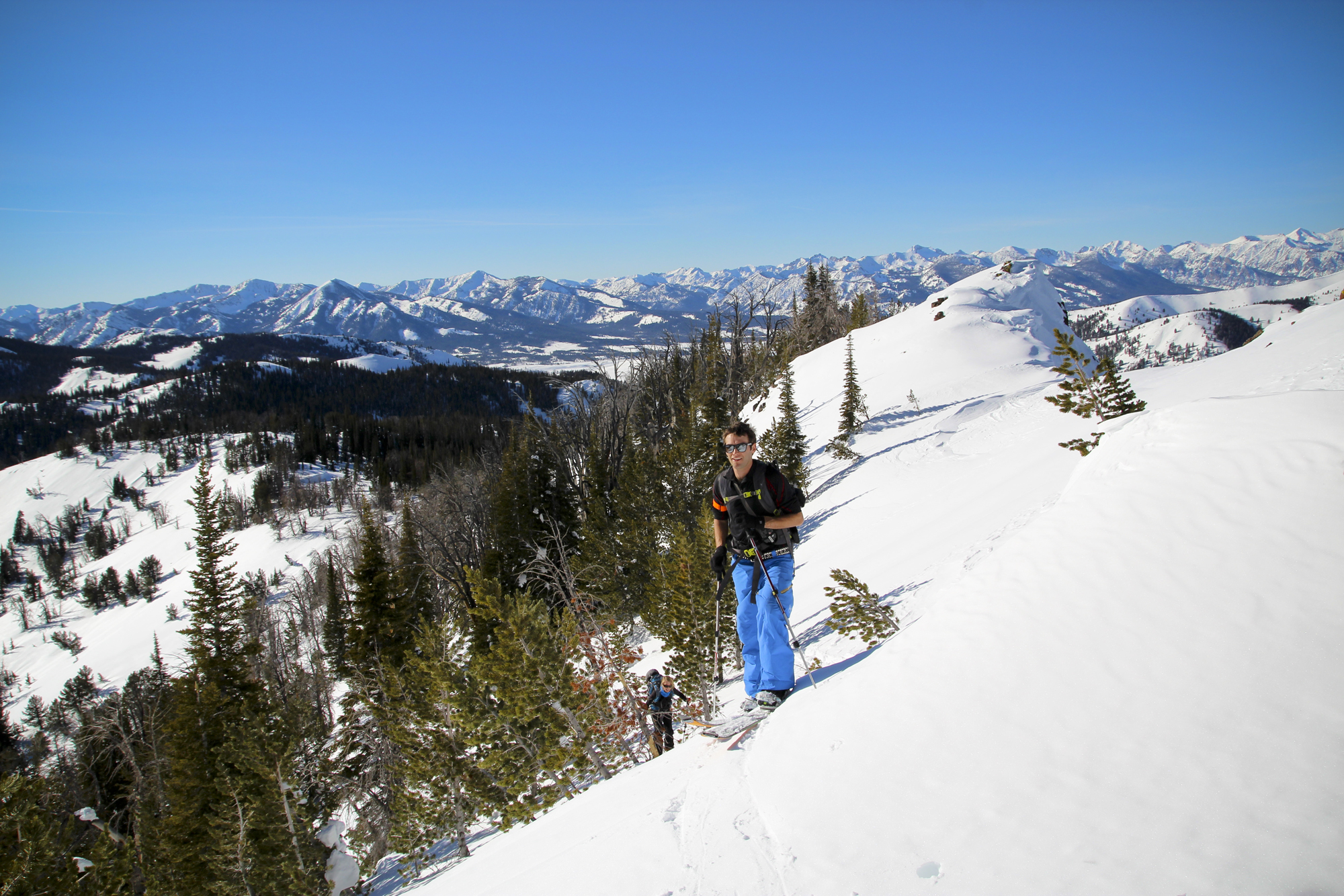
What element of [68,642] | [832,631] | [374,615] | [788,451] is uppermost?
[832,631]

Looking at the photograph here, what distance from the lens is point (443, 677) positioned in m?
10.5

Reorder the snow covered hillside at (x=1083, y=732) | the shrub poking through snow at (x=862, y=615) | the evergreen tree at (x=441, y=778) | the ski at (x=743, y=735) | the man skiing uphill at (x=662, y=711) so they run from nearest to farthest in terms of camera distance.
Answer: the snow covered hillside at (x=1083, y=732) < the ski at (x=743, y=735) < the shrub poking through snow at (x=862, y=615) < the man skiing uphill at (x=662, y=711) < the evergreen tree at (x=441, y=778)

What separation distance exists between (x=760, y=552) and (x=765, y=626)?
0.67m

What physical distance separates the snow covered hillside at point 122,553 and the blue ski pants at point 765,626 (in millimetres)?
48136

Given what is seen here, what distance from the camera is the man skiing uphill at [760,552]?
17.5 feet

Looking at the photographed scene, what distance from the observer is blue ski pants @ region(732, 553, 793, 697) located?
5.36 meters

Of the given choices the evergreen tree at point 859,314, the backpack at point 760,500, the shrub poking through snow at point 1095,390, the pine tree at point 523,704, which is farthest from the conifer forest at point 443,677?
the shrub poking through snow at point 1095,390

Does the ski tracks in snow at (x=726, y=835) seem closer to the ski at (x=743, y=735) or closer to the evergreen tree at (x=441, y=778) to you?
the ski at (x=743, y=735)

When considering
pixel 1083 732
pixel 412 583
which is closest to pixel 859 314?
pixel 412 583

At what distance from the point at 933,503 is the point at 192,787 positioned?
20388 millimetres

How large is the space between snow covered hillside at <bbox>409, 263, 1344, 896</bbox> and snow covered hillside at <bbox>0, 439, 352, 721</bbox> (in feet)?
161

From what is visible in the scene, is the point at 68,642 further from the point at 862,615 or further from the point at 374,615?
the point at 862,615

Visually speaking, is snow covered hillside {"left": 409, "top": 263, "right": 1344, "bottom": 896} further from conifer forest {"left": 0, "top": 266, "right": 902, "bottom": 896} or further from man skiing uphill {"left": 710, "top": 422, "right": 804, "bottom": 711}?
conifer forest {"left": 0, "top": 266, "right": 902, "bottom": 896}

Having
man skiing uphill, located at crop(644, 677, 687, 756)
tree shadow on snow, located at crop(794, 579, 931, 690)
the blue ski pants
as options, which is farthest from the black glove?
man skiing uphill, located at crop(644, 677, 687, 756)
